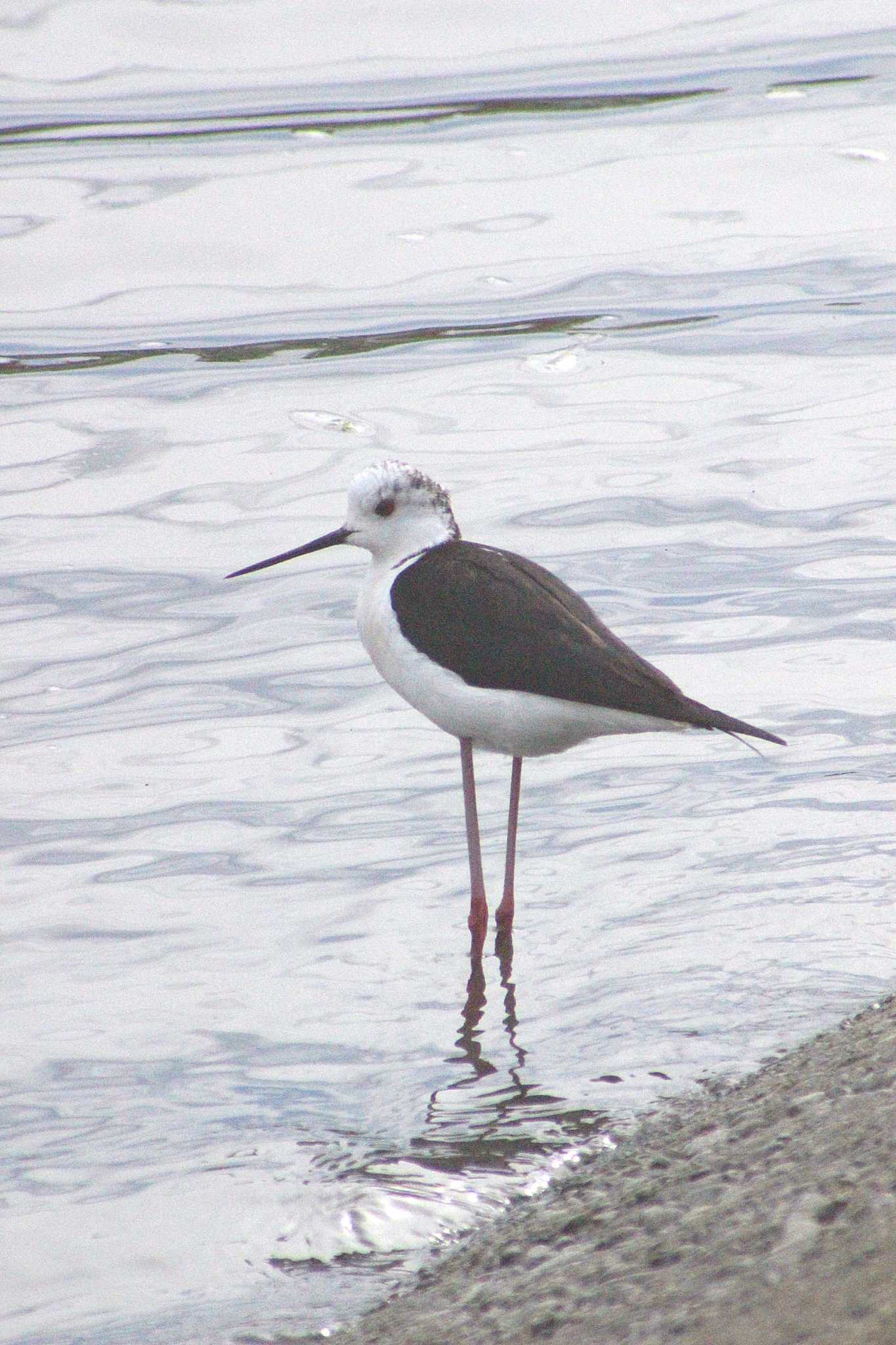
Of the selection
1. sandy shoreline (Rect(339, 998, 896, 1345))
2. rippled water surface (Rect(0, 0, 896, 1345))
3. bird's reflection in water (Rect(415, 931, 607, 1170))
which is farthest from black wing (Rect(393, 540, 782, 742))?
sandy shoreline (Rect(339, 998, 896, 1345))

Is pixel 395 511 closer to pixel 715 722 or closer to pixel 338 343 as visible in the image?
pixel 715 722

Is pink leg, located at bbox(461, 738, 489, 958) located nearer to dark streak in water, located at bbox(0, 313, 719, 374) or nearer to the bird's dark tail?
the bird's dark tail

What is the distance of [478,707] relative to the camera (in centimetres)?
603

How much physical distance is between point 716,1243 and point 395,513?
133 inches

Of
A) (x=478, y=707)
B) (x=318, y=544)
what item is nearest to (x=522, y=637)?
(x=478, y=707)

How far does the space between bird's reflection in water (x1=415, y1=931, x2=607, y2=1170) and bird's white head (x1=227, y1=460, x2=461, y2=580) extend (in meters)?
1.59

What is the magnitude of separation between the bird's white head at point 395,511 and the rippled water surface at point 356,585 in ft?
3.81

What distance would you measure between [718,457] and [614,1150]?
6779 mm

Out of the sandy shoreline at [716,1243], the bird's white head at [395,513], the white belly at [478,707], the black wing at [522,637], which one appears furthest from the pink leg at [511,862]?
the sandy shoreline at [716,1243]

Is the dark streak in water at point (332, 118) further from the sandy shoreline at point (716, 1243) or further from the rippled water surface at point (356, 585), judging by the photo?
the sandy shoreline at point (716, 1243)

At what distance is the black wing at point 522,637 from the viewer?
5762 millimetres

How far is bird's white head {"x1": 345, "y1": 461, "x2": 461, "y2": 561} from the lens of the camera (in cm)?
645

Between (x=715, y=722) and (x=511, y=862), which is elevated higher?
(x=715, y=722)

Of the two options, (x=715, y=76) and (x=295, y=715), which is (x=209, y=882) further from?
(x=715, y=76)
